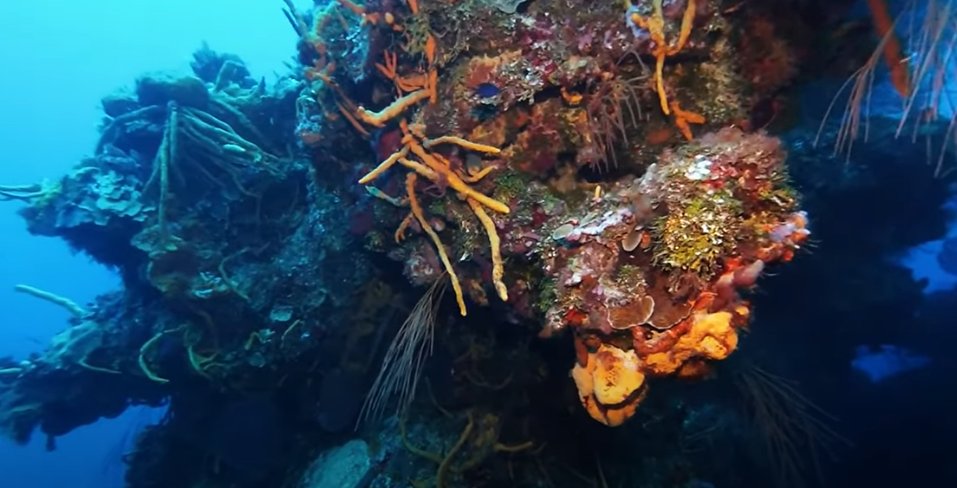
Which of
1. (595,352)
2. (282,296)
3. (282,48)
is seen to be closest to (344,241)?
(282,296)

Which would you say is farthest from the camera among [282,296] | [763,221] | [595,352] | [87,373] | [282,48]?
[282,48]

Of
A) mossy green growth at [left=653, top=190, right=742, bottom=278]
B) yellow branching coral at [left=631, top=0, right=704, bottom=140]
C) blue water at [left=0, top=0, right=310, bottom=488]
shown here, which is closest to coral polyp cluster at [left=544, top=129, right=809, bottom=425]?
mossy green growth at [left=653, top=190, right=742, bottom=278]

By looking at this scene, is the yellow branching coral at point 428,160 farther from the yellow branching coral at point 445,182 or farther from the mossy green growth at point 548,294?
the mossy green growth at point 548,294

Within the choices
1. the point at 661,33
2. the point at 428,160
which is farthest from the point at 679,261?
the point at 428,160

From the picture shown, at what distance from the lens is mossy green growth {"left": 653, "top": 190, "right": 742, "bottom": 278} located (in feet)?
7.26

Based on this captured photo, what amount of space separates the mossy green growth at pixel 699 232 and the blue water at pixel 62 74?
75.0m

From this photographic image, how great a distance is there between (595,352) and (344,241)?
3.53 meters

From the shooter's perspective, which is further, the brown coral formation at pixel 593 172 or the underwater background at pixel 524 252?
the underwater background at pixel 524 252

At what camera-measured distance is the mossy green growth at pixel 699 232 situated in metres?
2.21

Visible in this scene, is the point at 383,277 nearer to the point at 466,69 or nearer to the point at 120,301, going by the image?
the point at 466,69

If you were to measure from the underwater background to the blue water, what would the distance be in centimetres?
6917

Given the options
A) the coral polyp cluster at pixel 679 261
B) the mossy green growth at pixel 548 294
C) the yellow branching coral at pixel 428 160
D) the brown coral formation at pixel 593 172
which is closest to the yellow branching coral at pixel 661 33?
the brown coral formation at pixel 593 172

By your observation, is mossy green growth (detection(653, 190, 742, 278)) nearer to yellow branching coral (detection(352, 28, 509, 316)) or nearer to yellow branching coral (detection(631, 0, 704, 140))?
yellow branching coral (detection(631, 0, 704, 140))

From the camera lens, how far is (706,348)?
7.47ft
